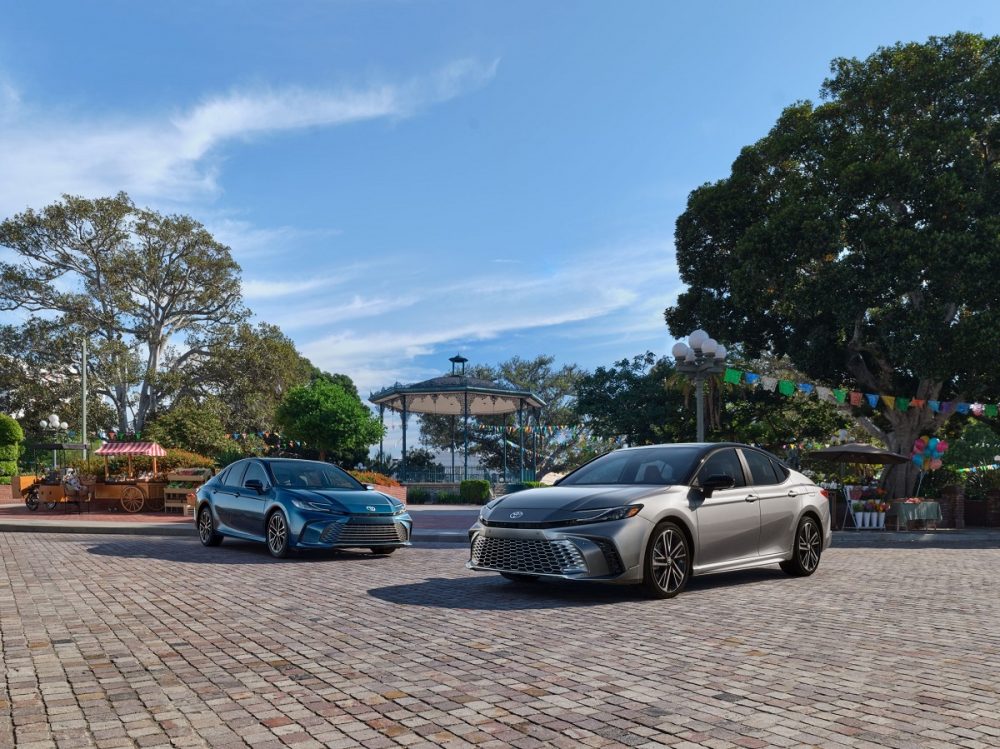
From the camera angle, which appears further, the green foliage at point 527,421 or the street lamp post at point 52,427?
the green foliage at point 527,421

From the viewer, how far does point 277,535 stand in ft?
38.8

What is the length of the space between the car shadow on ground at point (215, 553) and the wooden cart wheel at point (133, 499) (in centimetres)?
833

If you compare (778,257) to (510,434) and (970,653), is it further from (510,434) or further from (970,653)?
(510,434)

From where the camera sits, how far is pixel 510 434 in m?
57.0

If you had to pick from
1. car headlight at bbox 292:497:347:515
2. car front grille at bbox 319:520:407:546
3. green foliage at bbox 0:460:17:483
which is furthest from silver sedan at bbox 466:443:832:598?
green foliage at bbox 0:460:17:483

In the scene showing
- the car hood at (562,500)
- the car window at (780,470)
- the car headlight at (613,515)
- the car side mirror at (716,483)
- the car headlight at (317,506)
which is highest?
the car window at (780,470)

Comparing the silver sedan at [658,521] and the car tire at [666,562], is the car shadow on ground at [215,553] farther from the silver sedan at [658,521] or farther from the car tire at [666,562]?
the car tire at [666,562]

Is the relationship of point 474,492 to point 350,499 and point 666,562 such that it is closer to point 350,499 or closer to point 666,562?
point 350,499

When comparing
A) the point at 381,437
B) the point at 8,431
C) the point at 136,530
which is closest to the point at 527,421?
the point at 381,437

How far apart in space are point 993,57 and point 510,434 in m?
37.1

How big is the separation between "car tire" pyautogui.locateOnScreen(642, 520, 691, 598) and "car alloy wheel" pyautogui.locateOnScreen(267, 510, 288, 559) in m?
5.52

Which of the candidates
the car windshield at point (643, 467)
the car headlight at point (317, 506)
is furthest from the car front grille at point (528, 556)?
the car headlight at point (317, 506)

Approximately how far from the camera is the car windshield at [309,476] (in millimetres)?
12453

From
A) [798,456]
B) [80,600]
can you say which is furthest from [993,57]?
[80,600]
